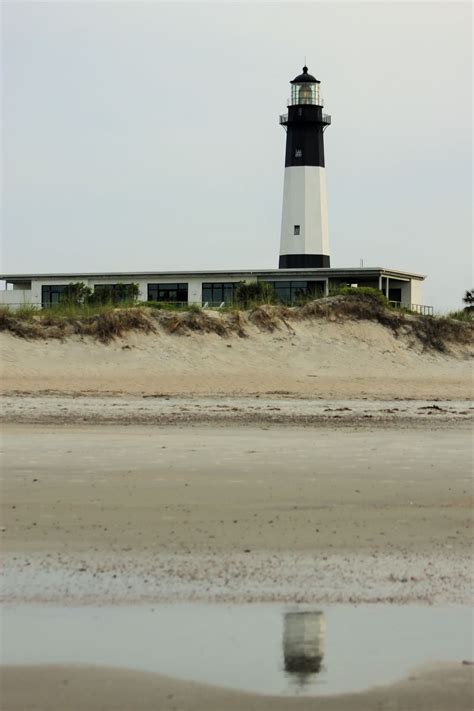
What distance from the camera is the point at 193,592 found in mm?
6398

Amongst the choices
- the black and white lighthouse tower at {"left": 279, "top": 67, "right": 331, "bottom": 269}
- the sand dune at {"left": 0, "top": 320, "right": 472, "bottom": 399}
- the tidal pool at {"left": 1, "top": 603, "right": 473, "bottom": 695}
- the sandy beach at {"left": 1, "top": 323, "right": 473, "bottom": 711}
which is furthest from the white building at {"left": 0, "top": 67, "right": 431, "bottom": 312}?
the tidal pool at {"left": 1, "top": 603, "right": 473, "bottom": 695}

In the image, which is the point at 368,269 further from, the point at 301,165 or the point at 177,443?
the point at 177,443

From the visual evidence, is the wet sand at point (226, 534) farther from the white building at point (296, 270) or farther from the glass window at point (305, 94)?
the glass window at point (305, 94)

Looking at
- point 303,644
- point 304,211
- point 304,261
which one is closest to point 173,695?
point 303,644

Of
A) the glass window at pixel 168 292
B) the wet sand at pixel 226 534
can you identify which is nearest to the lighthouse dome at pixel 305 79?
the glass window at pixel 168 292

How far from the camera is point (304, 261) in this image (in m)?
45.8

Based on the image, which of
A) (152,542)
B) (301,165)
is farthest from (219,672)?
(301,165)

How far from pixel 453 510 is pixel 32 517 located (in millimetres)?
3352

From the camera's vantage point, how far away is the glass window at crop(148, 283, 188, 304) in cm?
4550

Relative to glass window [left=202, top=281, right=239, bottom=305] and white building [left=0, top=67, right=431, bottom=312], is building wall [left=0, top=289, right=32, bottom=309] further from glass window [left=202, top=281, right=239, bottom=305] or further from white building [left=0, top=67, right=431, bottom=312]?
glass window [left=202, top=281, right=239, bottom=305]

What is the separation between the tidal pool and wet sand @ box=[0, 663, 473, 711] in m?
0.11

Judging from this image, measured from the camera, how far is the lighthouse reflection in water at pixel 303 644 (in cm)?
524

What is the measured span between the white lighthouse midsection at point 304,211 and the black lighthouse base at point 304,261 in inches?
5.6

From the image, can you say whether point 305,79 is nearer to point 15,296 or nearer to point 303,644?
point 15,296
